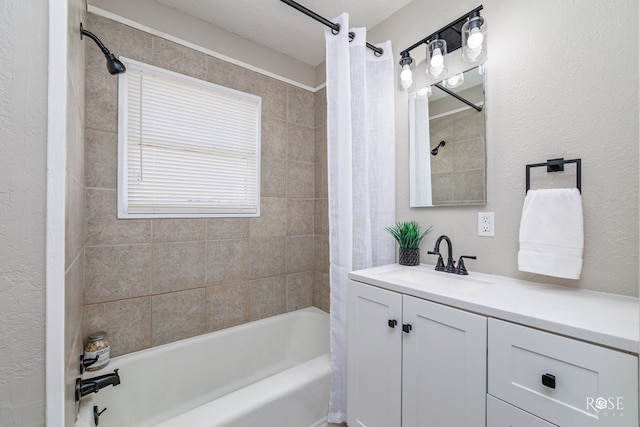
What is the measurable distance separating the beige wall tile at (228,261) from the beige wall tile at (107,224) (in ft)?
1.48

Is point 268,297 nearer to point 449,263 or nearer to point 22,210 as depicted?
point 449,263

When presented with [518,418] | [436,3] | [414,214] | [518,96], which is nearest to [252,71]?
[436,3]

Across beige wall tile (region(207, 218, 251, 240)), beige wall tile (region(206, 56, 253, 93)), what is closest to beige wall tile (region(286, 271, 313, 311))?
beige wall tile (region(207, 218, 251, 240))

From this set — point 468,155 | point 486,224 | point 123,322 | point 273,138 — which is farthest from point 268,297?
point 468,155

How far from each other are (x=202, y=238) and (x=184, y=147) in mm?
640

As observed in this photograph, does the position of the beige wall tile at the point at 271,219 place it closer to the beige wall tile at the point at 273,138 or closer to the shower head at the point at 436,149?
the beige wall tile at the point at 273,138

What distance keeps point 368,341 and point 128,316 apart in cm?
144

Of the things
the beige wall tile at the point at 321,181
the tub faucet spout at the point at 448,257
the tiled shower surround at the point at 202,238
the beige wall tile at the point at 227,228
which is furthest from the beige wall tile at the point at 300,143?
the tub faucet spout at the point at 448,257

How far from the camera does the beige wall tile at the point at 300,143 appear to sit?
2.29 m

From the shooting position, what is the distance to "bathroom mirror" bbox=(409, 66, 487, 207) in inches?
55.2

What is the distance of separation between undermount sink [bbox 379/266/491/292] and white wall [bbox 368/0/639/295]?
14 cm

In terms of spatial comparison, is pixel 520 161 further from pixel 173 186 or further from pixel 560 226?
pixel 173 186

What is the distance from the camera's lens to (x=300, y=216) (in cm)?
236

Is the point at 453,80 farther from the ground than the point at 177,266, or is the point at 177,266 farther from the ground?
the point at 453,80
